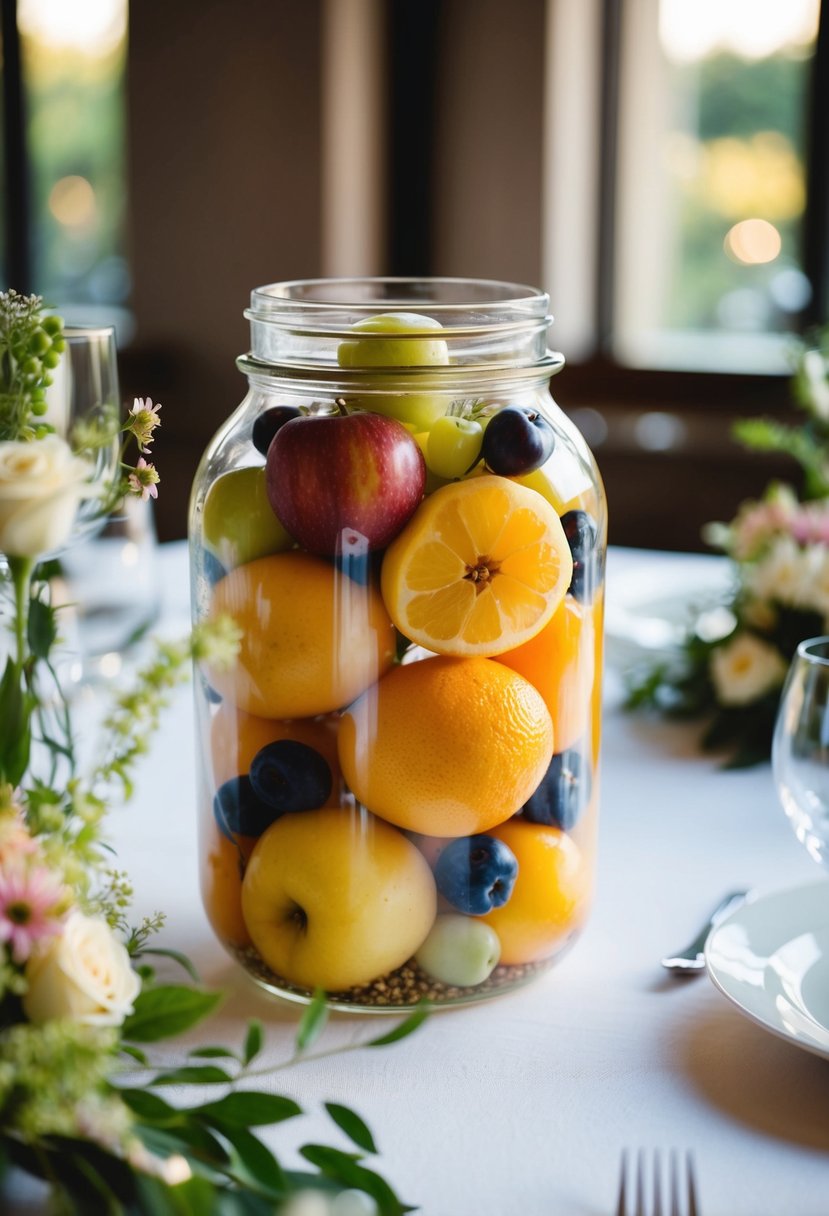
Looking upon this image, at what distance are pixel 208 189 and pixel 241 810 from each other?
2771mm

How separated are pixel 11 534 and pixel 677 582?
1012mm

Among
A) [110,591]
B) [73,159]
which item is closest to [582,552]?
[110,591]

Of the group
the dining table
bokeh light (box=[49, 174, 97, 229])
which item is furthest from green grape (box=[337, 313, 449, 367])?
bokeh light (box=[49, 174, 97, 229])

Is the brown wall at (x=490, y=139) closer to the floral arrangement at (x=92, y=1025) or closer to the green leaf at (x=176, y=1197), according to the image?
the floral arrangement at (x=92, y=1025)

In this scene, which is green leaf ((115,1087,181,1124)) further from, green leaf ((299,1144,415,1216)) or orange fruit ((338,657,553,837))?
orange fruit ((338,657,553,837))

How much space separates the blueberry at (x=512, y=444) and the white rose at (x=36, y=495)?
0.21m

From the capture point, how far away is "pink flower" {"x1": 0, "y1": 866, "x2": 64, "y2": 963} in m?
0.42

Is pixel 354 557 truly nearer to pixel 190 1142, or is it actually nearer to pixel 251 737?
pixel 251 737

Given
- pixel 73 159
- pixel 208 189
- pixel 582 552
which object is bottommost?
pixel 582 552

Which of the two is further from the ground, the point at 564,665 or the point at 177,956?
the point at 564,665

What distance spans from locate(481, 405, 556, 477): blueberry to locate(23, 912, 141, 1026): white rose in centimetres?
27

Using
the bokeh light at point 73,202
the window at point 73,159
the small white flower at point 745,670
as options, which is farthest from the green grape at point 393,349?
the bokeh light at point 73,202

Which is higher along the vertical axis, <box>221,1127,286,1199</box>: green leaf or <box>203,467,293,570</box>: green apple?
<box>203,467,293,570</box>: green apple

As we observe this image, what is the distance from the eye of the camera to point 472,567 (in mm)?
588
